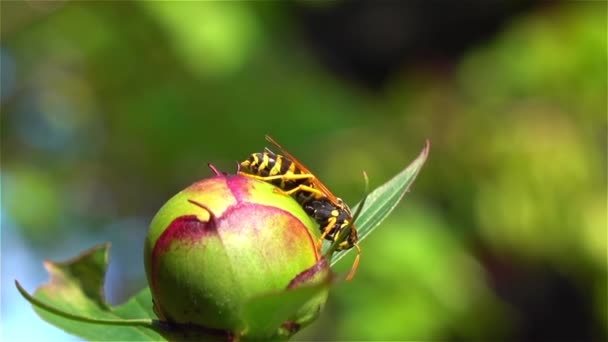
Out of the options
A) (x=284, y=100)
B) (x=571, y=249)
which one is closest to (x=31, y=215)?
(x=284, y=100)

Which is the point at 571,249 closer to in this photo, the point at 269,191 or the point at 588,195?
the point at 588,195

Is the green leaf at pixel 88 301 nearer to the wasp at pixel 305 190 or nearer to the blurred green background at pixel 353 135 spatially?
the wasp at pixel 305 190

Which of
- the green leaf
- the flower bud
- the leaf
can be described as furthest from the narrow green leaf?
the leaf

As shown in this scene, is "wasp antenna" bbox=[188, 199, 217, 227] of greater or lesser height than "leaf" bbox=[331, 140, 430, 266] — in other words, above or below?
above

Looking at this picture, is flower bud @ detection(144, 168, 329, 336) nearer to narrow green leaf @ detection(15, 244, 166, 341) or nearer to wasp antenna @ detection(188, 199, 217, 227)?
wasp antenna @ detection(188, 199, 217, 227)

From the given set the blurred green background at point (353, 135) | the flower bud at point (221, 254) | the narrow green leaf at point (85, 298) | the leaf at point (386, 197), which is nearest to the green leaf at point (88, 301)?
the narrow green leaf at point (85, 298)

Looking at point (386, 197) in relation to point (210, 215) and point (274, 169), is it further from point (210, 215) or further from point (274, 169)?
point (210, 215)
